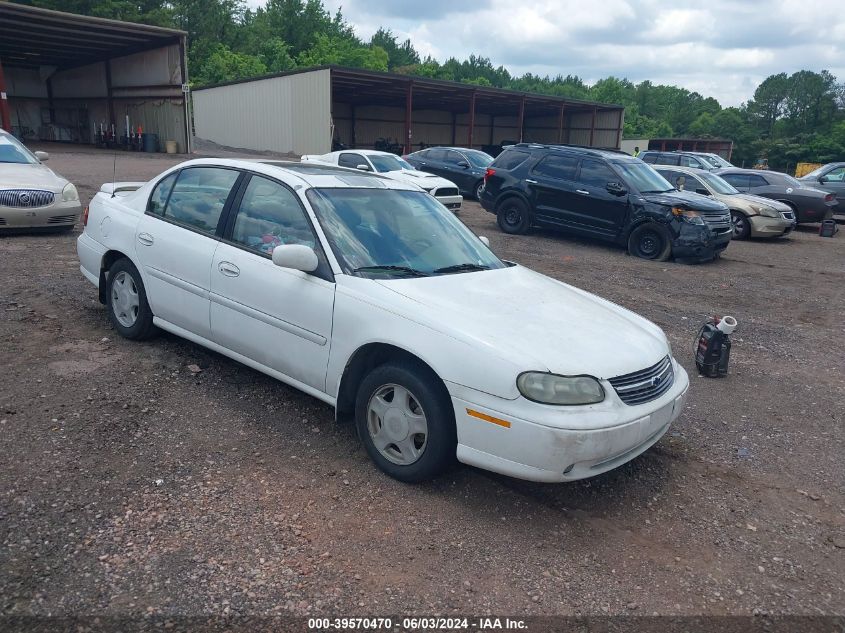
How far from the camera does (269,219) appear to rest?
4.32 metres

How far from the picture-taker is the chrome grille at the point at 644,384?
3.35 m

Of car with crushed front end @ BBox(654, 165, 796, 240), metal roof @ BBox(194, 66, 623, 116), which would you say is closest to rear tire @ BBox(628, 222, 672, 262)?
car with crushed front end @ BBox(654, 165, 796, 240)

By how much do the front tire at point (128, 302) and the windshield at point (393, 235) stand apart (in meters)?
1.83

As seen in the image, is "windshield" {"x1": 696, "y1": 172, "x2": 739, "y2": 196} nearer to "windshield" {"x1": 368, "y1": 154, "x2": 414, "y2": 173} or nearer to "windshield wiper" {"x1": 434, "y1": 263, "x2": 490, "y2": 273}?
"windshield" {"x1": 368, "y1": 154, "x2": 414, "y2": 173}

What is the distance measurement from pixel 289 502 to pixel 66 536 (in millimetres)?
1016

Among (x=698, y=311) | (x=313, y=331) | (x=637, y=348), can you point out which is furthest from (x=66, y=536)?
(x=698, y=311)

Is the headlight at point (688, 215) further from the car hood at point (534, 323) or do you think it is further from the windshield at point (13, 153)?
the windshield at point (13, 153)

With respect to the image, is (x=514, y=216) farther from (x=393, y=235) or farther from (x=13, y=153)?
(x=393, y=235)

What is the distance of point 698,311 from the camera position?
25.8 ft

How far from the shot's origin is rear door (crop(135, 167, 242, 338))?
4535 mm

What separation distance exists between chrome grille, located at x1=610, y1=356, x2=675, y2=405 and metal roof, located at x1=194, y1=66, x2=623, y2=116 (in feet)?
79.2

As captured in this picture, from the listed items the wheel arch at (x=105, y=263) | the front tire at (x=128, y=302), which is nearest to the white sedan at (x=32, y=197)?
the wheel arch at (x=105, y=263)

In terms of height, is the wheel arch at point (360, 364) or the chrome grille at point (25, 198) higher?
the chrome grille at point (25, 198)

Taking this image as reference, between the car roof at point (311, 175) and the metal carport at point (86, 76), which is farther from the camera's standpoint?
the metal carport at point (86, 76)
